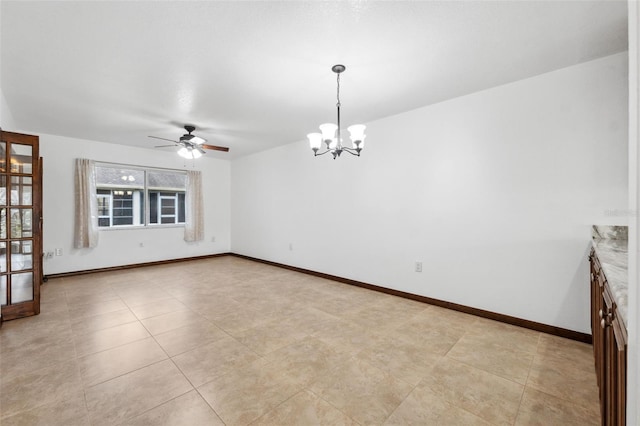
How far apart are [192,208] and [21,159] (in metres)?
3.44

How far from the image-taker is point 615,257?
1.74m

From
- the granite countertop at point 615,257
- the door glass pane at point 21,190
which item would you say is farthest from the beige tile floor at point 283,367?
the door glass pane at point 21,190

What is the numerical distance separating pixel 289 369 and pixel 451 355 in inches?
54.5

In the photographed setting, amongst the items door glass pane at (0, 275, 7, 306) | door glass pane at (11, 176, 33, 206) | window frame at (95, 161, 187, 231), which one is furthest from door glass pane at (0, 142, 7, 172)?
window frame at (95, 161, 187, 231)

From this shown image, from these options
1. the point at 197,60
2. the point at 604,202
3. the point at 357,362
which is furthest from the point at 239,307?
the point at 604,202

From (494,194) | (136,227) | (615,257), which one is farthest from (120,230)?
(615,257)

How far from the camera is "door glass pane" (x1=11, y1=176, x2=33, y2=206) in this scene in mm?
3133

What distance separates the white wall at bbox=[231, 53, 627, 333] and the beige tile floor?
0.46 meters

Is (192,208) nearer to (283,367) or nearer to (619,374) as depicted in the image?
(283,367)

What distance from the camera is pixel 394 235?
3.94 metres

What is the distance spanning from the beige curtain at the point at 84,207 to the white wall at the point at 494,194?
14.3 ft

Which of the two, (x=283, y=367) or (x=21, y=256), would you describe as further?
(x=21, y=256)

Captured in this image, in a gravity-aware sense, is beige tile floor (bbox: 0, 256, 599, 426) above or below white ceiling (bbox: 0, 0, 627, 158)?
below

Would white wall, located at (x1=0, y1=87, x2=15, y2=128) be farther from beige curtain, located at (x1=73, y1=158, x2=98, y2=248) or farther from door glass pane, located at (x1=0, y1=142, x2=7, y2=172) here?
beige curtain, located at (x1=73, y1=158, x2=98, y2=248)
